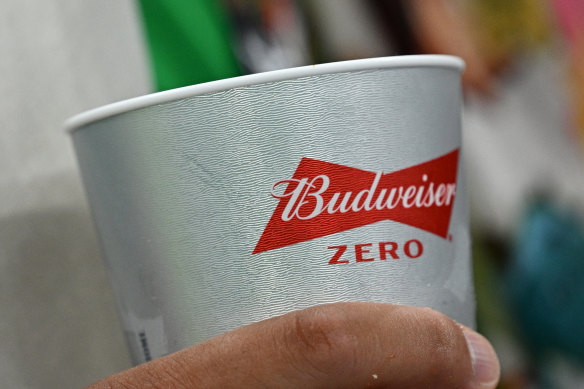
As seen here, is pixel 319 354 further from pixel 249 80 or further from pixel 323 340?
pixel 249 80

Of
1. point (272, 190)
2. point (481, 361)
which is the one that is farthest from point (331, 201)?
point (481, 361)

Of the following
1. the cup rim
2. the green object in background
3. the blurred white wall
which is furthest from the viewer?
the green object in background

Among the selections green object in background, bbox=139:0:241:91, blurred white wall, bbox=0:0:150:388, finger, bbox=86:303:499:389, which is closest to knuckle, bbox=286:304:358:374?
finger, bbox=86:303:499:389

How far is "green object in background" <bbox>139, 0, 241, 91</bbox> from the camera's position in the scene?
2.73 ft

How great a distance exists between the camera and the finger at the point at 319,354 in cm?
38

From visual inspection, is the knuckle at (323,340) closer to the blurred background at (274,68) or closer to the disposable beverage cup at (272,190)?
the disposable beverage cup at (272,190)

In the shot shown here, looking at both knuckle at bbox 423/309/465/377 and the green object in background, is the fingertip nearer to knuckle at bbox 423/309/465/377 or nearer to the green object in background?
knuckle at bbox 423/309/465/377

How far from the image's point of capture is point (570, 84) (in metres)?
1.32

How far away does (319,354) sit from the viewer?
0.38 metres

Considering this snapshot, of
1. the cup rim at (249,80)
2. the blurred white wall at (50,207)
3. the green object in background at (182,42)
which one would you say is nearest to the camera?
the cup rim at (249,80)

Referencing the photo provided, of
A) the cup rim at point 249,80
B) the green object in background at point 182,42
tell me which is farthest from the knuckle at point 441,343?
the green object in background at point 182,42

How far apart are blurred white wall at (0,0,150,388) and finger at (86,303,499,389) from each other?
0.24m

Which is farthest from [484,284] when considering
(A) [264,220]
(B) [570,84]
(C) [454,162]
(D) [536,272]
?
(A) [264,220]

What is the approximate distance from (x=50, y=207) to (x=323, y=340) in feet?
1.23
